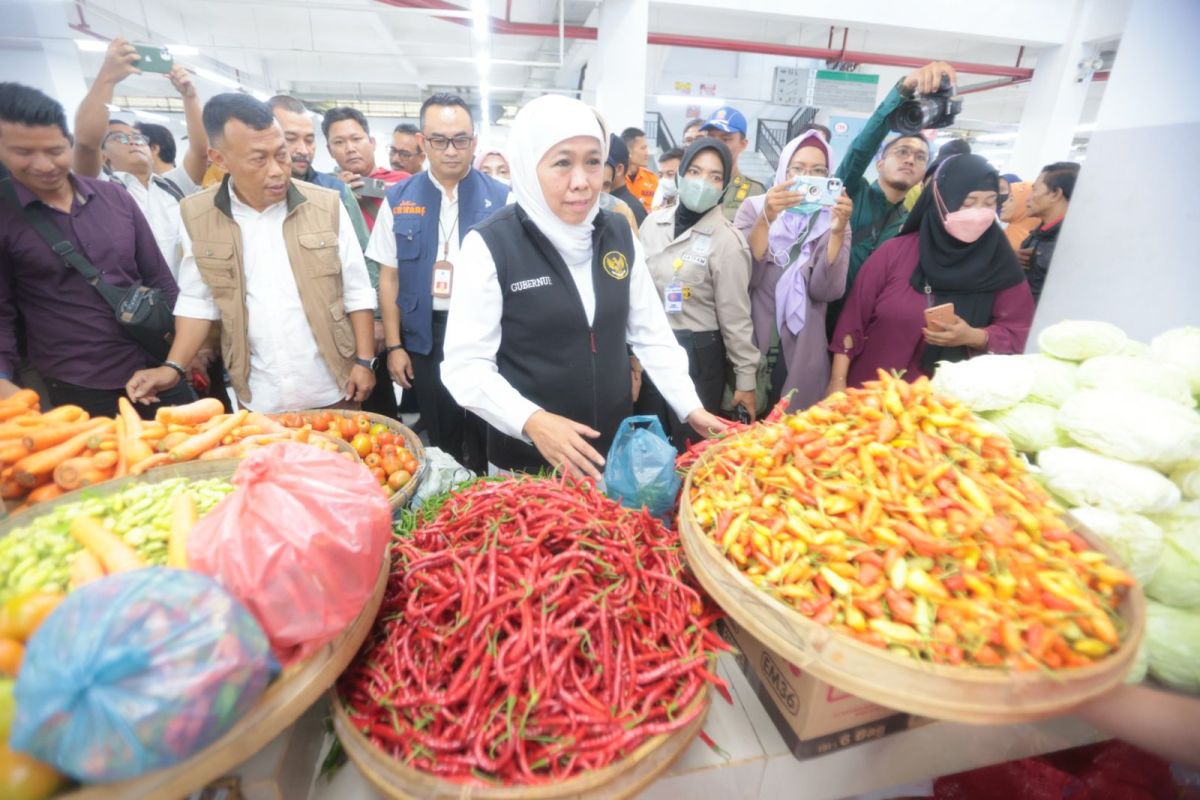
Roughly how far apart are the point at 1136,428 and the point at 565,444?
59.9 inches

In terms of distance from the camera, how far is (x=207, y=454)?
1.80 m

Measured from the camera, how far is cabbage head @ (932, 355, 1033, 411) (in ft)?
5.19

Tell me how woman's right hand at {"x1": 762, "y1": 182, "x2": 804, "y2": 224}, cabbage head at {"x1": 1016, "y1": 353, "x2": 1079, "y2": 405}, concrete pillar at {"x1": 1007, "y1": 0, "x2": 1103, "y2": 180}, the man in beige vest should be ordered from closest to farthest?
cabbage head at {"x1": 1016, "y1": 353, "x2": 1079, "y2": 405}
the man in beige vest
woman's right hand at {"x1": 762, "y1": 182, "x2": 804, "y2": 224}
concrete pillar at {"x1": 1007, "y1": 0, "x2": 1103, "y2": 180}

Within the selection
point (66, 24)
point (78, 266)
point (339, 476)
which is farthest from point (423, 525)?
point (66, 24)

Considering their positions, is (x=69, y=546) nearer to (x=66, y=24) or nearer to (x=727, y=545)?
(x=727, y=545)

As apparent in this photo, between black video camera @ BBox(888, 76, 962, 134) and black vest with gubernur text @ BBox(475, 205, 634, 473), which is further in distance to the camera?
black video camera @ BBox(888, 76, 962, 134)

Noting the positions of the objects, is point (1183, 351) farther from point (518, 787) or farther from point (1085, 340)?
point (518, 787)

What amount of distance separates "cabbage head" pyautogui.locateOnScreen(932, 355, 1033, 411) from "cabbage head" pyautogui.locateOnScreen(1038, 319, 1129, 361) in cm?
16

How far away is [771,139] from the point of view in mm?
11820

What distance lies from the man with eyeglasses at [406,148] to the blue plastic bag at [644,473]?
5369 millimetres

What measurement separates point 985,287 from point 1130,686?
2051mm

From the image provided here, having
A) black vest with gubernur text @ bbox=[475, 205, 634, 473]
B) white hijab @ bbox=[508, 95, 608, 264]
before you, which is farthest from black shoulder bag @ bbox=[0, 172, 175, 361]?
white hijab @ bbox=[508, 95, 608, 264]

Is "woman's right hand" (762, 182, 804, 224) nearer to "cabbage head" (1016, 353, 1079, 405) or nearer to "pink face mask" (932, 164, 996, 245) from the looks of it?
"pink face mask" (932, 164, 996, 245)

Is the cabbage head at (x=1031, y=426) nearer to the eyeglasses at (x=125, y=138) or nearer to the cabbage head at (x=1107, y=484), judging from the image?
the cabbage head at (x=1107, y=484)
